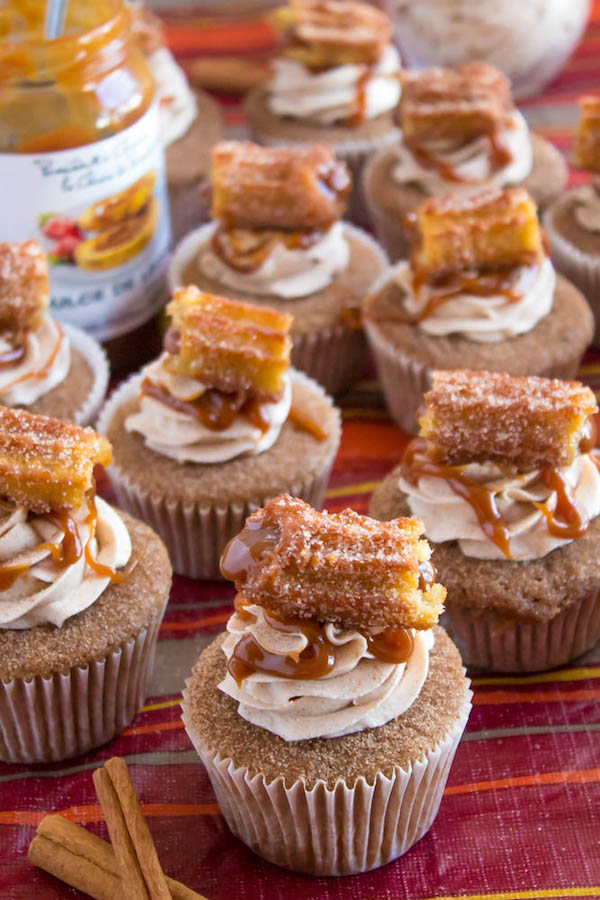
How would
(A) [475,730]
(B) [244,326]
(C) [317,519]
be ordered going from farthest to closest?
(B) [244,326], (A) [475,730], (C) [317,519]

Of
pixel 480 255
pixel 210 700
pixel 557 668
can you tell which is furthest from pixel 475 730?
pixel 480 255

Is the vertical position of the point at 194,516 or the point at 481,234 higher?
the point at 481,234

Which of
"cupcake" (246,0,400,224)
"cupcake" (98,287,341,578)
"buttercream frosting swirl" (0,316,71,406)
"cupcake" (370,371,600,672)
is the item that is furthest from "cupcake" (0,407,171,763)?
"cupcake" (246,0,400,224)

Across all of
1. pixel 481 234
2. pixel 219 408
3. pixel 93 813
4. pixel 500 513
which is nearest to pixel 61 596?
pixel 93 813

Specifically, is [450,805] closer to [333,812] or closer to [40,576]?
[333,812]

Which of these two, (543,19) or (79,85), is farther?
(543,19)

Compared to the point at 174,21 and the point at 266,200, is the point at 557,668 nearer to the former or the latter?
the point at 266,200
